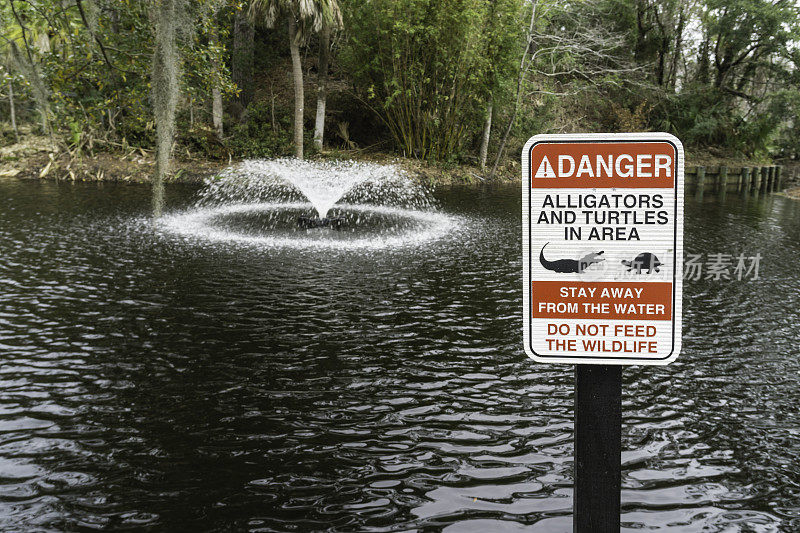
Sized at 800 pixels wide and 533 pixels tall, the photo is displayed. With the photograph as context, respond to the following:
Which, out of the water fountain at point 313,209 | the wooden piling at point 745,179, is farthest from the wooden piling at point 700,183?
the water fountain at point 313,209

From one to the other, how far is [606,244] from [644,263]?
10 cm

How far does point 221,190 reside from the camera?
20797 millimetres

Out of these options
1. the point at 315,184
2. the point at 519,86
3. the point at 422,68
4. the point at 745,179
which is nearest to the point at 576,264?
the point at 315,184

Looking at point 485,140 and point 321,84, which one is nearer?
point 321,84

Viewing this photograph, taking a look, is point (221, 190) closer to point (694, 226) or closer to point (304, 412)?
point (694, 226)

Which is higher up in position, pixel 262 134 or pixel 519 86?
pixel 519 86

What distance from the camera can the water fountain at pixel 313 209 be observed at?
13320 mm

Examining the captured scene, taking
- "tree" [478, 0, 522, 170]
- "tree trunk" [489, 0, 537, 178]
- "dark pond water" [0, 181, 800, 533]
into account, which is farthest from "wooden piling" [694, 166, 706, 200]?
"dark pond water" [0, 181, 800, 533]

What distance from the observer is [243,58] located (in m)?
26.0

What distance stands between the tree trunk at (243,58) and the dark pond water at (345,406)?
57.1 ft

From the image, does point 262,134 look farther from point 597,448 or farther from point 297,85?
point 597,448

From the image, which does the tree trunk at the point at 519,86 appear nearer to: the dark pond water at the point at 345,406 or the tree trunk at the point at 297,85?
the tree trunk at the point at 297,85

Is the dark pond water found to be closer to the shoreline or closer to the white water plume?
the white water plume

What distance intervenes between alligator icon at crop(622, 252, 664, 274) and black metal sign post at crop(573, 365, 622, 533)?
0.82 ft
